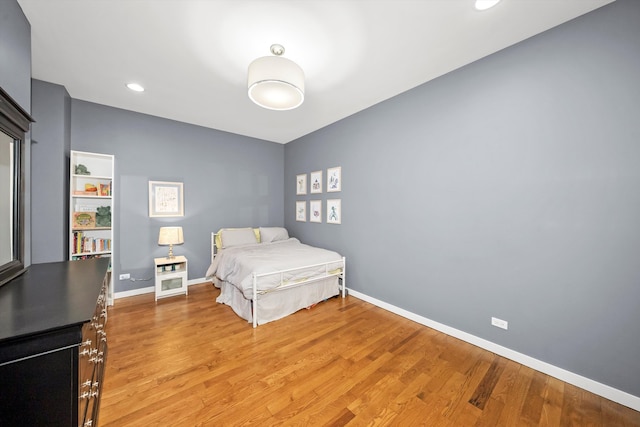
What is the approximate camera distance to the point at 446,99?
252 cm

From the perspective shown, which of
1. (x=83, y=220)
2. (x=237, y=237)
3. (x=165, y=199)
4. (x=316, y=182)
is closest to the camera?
(x=83, y=220)

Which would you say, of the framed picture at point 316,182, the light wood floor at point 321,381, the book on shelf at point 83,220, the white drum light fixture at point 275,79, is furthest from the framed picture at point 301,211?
the book on shelf at point 83,220

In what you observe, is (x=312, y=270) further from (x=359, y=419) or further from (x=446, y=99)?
(x=446, y=99)

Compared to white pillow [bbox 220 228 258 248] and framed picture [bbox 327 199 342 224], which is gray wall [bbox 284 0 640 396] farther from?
white pillow [bbox 220 228 258 248]

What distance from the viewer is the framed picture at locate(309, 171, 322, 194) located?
164 inches

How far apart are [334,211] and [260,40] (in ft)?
8.21

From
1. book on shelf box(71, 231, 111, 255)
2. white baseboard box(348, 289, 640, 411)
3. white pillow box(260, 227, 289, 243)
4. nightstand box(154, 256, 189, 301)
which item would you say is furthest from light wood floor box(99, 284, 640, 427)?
white pillow box(260, 227, 289, 243)

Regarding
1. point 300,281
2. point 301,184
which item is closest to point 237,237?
point 301,184

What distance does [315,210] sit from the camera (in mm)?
4277

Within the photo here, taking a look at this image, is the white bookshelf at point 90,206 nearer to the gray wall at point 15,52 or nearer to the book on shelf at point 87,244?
the book on shelf at point 87,244

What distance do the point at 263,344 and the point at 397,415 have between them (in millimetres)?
1314

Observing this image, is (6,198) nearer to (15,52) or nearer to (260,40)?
(15,52)

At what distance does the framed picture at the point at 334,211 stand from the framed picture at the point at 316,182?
1.21ft

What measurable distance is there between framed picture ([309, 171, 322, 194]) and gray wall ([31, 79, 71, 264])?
329cm
